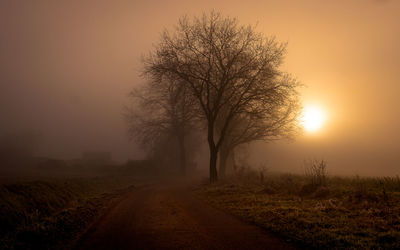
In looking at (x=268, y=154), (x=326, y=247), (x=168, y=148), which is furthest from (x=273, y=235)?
(x=268, y=154)

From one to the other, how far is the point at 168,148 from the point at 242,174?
29.1m

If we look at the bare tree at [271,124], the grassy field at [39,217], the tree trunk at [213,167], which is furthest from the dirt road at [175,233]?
the bare tree at [271,124]

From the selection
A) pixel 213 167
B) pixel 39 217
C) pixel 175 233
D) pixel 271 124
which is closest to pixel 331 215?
pixel 175 233

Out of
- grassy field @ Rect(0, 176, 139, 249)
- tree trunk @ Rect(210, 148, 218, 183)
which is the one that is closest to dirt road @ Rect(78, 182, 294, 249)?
grassy field @ Rect(0, 176, 139, 249)

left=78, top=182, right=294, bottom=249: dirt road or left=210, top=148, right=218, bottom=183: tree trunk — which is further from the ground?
left=210, top=148, right=218, bottom=183: tree trunk

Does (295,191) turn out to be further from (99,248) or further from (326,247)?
(99,248)

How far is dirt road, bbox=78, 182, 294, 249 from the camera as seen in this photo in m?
6.59

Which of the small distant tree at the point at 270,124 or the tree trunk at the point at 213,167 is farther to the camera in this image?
the small distant tree at the point at 270,124

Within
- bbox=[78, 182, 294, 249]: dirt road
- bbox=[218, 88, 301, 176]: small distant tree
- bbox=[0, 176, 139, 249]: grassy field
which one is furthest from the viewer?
bbox=[218, 88, 301, 176]: small distant tree

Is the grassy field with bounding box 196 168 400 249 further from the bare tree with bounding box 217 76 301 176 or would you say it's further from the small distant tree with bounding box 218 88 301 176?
the small distant tree with bounding box 218 88 301 176

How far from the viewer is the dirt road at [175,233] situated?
6590mm

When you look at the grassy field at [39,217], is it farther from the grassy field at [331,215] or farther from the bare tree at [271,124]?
the bare tree at [271,124]

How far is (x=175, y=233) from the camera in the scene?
770 cm

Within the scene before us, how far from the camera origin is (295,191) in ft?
47.1
